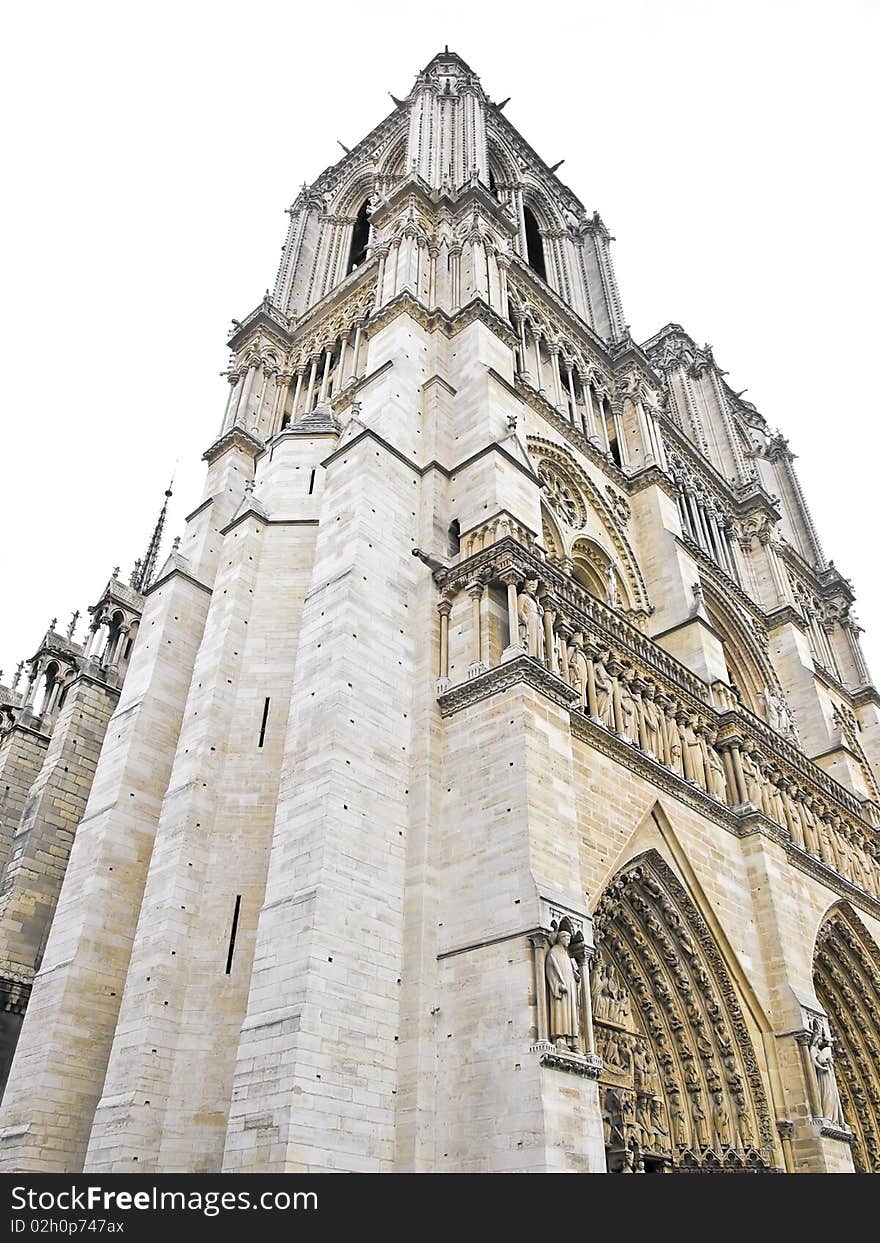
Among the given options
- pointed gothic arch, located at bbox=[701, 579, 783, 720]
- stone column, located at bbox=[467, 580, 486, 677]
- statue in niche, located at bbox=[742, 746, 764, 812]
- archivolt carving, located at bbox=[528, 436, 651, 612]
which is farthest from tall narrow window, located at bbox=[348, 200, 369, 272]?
statue in niche, located at bbox=[742, 746, 764, 812]

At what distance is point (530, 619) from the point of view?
11688 millimetres

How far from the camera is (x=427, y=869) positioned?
1012cm

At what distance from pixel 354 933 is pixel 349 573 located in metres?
4.60

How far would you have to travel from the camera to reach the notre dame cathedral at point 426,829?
29.2 feet

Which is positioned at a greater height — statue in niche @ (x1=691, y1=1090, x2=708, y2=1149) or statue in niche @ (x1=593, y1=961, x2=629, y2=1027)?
statue in niche @ (x1=593, y1=961, x2=629, y2=1027)

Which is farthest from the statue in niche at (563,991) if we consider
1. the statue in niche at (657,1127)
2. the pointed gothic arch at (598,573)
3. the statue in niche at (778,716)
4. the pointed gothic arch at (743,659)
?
the pointed gothic arch at (743,659)

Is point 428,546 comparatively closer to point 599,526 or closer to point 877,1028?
point 599,526

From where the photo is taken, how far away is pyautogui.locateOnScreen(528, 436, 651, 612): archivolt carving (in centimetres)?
1809

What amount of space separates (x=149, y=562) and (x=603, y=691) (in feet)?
53.5

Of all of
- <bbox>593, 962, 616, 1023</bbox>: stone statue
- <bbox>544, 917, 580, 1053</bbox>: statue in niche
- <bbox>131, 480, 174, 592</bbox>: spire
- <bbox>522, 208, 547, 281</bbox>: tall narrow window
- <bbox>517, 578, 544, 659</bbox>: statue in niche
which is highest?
<bbox>522, 208, 547, 281</bbox>: tall narrow window

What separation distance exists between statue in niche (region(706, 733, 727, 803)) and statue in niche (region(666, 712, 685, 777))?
69cm

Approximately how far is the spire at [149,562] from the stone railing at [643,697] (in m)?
12.4

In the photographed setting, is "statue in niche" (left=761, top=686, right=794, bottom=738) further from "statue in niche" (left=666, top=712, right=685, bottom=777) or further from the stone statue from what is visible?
the stone statue
